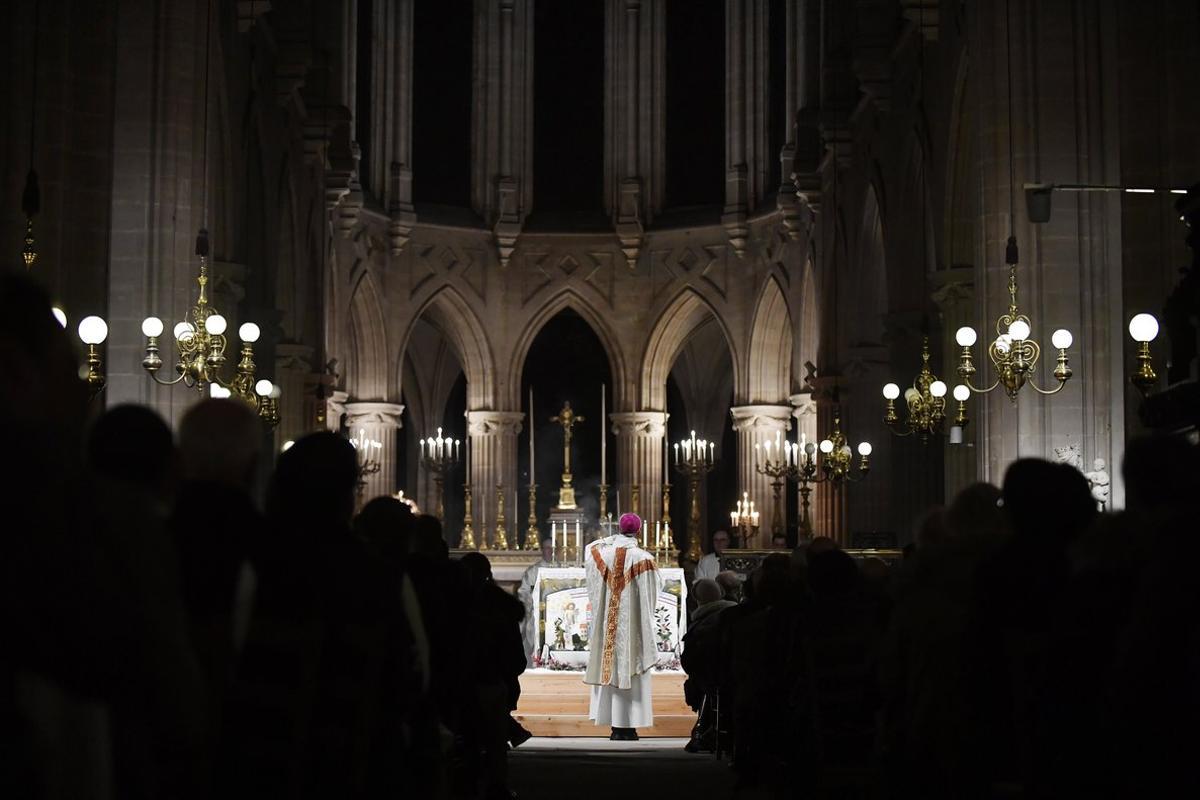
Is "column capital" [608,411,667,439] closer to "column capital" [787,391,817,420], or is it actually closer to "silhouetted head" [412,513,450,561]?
"column capital" [787,391,817,420]

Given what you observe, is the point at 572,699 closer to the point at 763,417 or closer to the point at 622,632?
the point at 622,632

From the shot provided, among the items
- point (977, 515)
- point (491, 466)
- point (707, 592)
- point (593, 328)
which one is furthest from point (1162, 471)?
point (593, 328)

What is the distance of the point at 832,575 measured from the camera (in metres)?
7.20

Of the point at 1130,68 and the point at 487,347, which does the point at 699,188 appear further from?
the point at 1130,68

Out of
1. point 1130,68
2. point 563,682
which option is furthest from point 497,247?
point 1130,68

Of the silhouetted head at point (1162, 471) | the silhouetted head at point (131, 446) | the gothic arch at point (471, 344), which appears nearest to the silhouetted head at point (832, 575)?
the silhouetted head at point (1162, 471)

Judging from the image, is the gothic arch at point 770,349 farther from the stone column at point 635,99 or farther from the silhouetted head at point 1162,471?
the silhouetted head at point 1162,471

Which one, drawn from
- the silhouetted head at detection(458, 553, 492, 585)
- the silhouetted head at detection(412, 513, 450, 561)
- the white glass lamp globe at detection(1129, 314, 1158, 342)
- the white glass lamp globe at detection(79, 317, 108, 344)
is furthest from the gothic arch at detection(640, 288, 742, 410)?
the silhouetted head at detection(412, 513, 450, 561)

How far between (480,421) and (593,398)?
425 centimetres

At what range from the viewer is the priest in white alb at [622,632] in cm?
1512

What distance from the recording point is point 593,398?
123ft

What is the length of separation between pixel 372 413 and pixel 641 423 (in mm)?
4832

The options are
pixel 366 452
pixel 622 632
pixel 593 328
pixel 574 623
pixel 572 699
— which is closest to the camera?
pixel 622 632

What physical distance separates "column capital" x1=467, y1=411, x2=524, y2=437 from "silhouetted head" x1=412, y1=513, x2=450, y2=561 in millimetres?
26473
